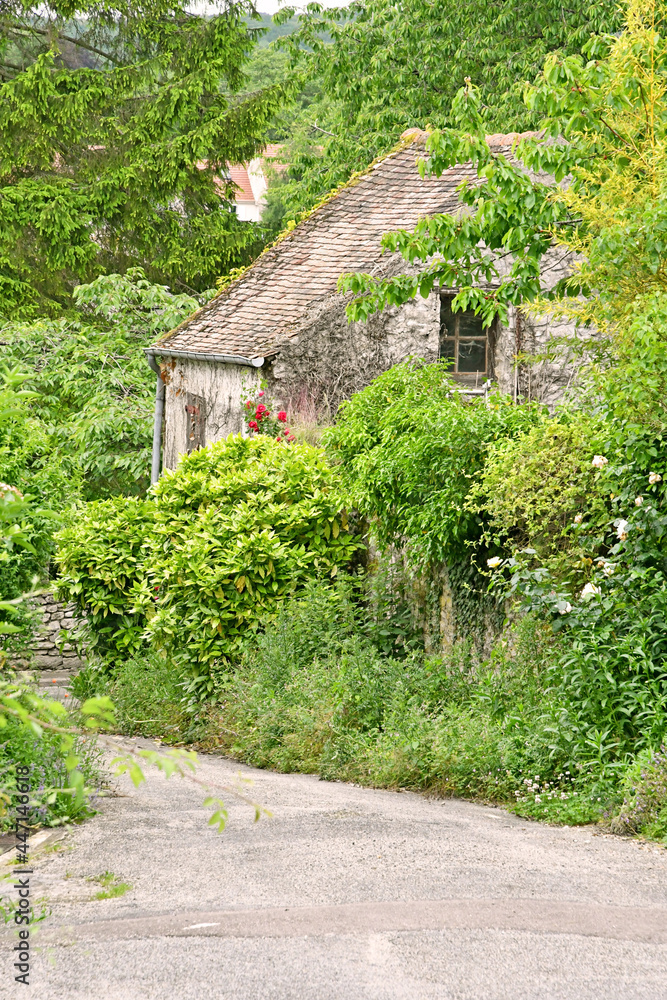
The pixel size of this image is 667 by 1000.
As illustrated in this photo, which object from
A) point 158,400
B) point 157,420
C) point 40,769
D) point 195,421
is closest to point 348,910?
point 40,769

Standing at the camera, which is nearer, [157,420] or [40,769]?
[40,769]

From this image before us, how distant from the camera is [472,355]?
14.2 m

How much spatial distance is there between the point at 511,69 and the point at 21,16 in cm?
1039

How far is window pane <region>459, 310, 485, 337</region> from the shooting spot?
46.3 feet

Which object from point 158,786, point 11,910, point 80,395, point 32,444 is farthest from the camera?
point 80,395

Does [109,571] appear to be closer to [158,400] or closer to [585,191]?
[158,400]

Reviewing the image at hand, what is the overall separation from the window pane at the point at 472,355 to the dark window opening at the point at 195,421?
3641 millimetres

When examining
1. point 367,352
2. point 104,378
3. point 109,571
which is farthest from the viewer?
point 104,378

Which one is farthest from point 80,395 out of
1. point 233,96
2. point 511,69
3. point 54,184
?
point 511,69

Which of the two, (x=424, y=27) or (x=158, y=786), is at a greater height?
(x=424, y=27)

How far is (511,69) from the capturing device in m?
20.3

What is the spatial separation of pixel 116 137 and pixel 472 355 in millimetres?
11835

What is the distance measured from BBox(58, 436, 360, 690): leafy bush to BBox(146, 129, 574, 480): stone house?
253cm

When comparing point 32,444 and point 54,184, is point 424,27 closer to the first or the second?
point 54,184
